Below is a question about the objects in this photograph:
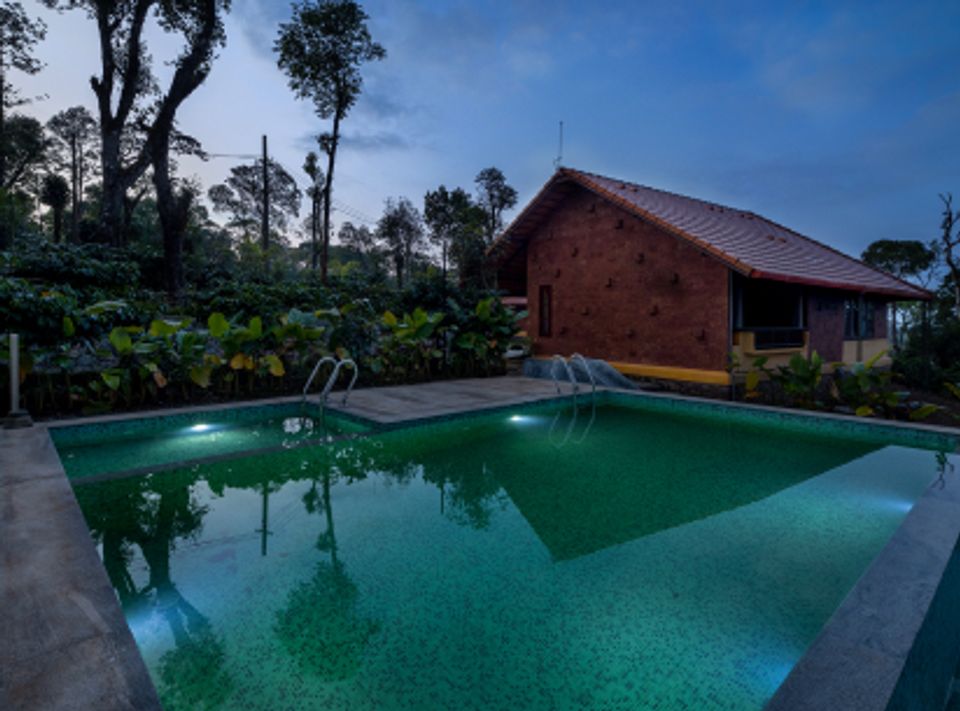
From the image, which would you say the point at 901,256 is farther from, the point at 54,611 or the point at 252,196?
the point at 252,196

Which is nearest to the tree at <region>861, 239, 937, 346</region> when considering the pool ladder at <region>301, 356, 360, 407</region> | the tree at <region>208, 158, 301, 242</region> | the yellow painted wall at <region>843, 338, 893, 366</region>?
the yellow painted wall at <region>843, 338, 893, 366</region>

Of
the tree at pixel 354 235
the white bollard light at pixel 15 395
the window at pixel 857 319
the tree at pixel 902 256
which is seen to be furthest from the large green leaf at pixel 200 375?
the tree at pixel 354 235

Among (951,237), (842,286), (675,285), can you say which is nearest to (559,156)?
(675,285)

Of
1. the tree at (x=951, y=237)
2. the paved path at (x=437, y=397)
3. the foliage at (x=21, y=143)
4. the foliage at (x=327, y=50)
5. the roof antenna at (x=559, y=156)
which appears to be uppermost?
the foliage at (x=21, y=143)

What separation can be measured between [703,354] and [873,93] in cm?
2331

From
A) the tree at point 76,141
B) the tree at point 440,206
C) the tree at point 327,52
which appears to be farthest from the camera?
the tree at point 76,141

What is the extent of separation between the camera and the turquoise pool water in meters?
2.46

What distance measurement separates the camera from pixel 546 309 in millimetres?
15336

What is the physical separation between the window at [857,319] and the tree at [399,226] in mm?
26527

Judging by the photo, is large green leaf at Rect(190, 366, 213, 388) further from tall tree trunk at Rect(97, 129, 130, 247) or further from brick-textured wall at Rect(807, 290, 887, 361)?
tall tree trunk at Rect(97, 129, 130, 247)

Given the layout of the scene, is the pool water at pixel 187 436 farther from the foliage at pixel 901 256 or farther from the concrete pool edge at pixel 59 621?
the foliage at pixel 901 256

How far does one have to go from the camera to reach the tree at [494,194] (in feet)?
107

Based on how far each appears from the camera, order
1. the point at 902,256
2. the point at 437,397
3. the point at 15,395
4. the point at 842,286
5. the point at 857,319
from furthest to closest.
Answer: the point at 902,256 < the point at 857,319 < the point at 842,286 < the point at 437,397 < the point at 15,395

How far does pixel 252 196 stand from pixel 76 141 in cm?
1351
